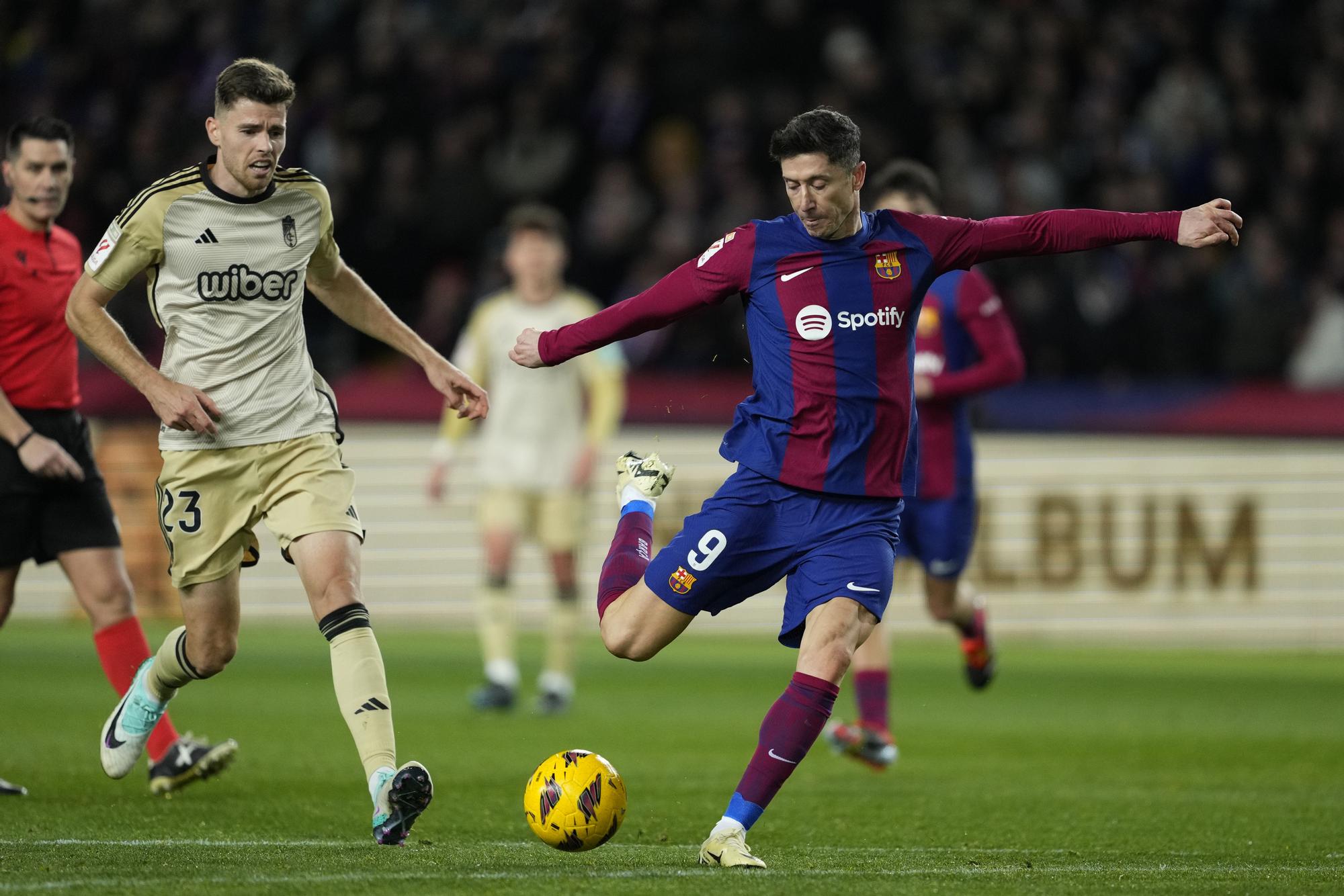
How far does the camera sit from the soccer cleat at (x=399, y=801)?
215 inches

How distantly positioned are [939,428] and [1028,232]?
312 cm

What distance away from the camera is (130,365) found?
19.2 ft

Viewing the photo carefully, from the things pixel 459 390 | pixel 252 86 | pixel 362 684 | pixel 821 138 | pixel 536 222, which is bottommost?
pixel 362 684

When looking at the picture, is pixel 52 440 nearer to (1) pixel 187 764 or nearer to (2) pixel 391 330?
(1) pixel 187 764

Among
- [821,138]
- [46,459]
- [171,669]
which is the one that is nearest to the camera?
[821,138]

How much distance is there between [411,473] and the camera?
15.5m

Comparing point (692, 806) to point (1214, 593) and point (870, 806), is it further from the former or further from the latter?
point (1214, 593)

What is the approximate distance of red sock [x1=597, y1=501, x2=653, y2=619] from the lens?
242 inches

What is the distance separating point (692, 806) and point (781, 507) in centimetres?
→ 163

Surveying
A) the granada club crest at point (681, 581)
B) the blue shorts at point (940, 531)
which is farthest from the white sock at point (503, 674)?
the granada club crest at point (681, 581)

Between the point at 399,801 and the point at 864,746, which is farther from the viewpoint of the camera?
the point at 864,746

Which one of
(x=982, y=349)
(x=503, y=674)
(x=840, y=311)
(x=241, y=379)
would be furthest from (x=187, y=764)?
(x=982, y=349)

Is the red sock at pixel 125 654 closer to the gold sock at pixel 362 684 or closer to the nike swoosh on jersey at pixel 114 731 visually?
the nike swoosh on jersey at pixel 114 731

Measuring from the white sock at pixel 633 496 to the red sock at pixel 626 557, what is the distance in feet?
0.06
